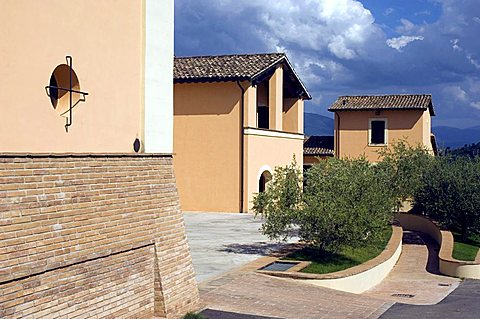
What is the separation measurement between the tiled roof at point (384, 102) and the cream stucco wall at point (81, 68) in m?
26.3

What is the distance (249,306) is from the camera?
409 inches

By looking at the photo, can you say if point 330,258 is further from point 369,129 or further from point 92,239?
point 369,129

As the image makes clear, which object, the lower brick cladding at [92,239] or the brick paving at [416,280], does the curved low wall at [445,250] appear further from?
the lower brick cladding at [92,239]

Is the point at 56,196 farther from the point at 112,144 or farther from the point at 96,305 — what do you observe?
the point at 112,144

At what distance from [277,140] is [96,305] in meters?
20.6

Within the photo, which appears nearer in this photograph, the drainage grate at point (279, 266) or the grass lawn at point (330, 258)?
the drainage grate at point (279, 266)

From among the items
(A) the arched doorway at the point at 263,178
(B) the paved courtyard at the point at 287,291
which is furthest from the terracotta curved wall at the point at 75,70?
(A) the arched doorway at the point at 263,178

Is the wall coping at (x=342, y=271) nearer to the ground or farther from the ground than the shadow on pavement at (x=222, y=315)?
farther from the ground

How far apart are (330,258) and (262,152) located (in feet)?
39.3

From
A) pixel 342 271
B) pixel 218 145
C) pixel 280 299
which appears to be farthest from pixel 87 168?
pixel 218 145

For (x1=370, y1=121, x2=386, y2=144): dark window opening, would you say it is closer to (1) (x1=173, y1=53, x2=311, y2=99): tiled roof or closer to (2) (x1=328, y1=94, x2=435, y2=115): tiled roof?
(2) (x1=328, y1=94, x2=435, y2=115): tiled roof

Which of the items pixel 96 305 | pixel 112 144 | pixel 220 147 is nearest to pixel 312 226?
pixel 112 144

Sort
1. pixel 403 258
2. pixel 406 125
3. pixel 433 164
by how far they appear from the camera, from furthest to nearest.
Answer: pixel 406 125 → pixel 433 164 → pixel 403 258

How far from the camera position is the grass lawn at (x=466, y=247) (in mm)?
18364
